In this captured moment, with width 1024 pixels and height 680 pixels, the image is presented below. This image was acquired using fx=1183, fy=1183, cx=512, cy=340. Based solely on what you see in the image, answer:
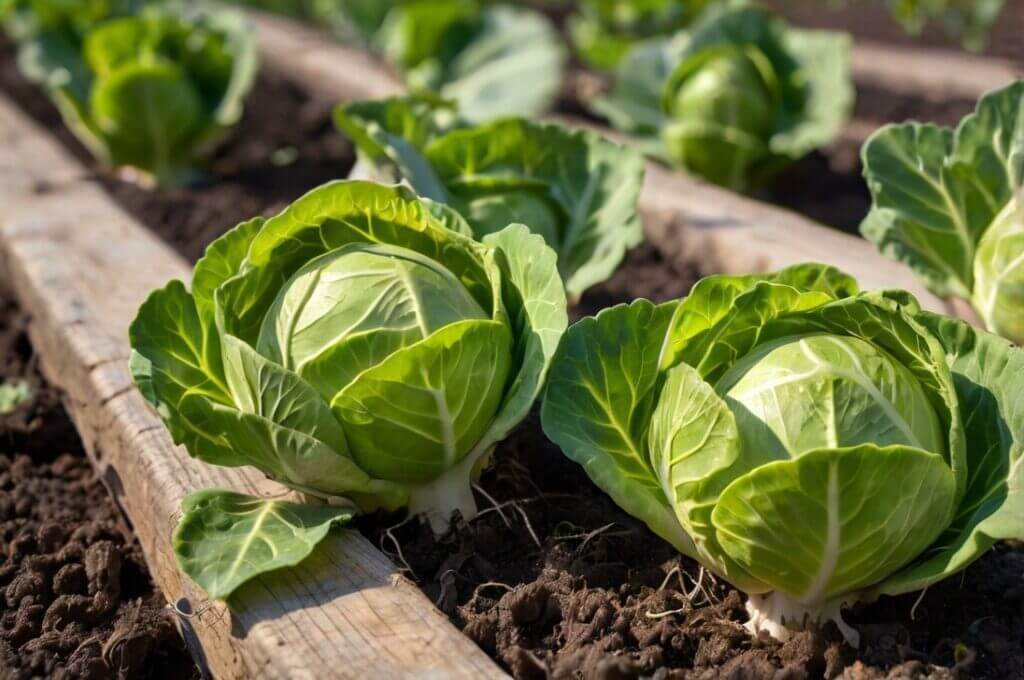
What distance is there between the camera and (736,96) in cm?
566

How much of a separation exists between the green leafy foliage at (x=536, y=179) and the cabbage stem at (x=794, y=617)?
1.37 m

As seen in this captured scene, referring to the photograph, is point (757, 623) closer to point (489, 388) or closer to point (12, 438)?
point (489, 388)

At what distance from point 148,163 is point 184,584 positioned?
13.2 ft

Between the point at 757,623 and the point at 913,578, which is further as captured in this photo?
the point at 757,623

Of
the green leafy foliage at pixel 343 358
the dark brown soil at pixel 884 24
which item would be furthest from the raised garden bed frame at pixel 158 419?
the dark brown soil at pixel 884 24

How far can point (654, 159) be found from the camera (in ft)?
19.9

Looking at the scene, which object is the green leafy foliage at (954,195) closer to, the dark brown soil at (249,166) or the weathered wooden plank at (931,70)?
the dark brown soil at (249,166)

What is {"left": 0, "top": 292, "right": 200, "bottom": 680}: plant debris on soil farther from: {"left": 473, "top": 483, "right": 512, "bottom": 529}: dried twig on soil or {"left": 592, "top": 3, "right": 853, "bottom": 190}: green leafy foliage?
{"left": 592, "top": 3, "right": 853, "bottom": 190}: green leafy foliage

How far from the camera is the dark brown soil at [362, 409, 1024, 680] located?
2.45 meters

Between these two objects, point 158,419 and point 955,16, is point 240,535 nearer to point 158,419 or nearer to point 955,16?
point 158,419

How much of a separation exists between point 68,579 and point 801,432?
6.66 ft

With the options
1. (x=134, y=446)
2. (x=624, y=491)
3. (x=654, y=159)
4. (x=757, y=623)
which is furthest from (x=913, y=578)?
(x=654, y=159)

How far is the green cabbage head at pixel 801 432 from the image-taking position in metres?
2.33

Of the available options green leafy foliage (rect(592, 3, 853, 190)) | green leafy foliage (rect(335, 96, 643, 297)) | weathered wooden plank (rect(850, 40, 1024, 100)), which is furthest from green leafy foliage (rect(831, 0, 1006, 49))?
green leafy foliage (rect(335, 96, 643, 297))
